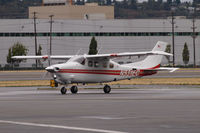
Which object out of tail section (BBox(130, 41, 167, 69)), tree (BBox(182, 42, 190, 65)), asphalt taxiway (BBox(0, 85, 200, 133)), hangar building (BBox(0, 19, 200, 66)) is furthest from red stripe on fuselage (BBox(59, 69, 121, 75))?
tree (BBox(182, 42, 190, 65))

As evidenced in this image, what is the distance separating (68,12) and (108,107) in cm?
11641

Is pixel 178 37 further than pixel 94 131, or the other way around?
pixel 178 37

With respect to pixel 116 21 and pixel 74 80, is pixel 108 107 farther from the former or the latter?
pixel 116 21

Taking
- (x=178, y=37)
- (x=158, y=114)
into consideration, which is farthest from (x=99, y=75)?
(x=178, y=37)

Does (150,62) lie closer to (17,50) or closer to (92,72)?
(92,72)

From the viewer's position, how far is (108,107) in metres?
22.1

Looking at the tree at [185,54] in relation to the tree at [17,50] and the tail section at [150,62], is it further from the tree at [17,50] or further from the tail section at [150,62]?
the tail section at [150,62]

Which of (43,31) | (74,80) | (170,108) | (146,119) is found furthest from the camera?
(43,31)

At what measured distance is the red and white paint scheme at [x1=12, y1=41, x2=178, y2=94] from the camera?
33781 millimetres

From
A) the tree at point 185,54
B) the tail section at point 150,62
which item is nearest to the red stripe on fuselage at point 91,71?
the tail section at point 150,62

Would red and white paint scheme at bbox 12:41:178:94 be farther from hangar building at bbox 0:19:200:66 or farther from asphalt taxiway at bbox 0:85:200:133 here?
hangar building at bbox 0:19:200:66

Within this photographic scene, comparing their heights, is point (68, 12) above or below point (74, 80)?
above

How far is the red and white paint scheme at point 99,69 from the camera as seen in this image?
111 feet

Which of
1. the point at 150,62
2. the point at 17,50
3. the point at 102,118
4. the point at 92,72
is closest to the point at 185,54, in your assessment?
the point at 17,50
